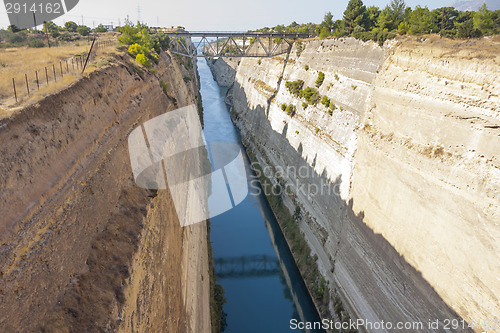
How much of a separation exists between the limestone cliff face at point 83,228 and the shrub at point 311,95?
12697 mm

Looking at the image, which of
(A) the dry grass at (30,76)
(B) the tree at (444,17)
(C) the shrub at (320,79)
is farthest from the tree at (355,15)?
(A) the dry grass at (30,76)

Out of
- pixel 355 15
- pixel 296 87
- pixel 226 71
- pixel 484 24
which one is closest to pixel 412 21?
pixel 484 24

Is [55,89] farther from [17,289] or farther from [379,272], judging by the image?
[379,272]

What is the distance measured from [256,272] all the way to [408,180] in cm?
974

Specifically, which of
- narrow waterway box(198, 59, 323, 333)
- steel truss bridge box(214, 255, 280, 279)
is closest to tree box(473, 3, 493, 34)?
narrow waterway box(198, 59, 323, 333)

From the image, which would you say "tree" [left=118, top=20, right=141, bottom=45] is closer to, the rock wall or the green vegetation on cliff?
the green vegetation on cliff

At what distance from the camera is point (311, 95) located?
21.0 m

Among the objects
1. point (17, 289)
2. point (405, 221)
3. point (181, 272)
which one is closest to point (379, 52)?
point (405, 221)

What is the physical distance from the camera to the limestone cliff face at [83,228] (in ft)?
15.9

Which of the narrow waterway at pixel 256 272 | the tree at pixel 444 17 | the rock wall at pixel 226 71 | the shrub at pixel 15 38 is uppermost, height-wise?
the tree at pixel 444 17

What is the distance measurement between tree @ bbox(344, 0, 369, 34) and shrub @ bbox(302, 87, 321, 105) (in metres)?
4.75

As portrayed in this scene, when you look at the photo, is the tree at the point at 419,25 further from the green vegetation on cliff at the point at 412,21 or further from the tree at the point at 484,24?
Answer: the tree at the point at 484,24

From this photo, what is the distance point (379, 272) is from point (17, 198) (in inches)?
458

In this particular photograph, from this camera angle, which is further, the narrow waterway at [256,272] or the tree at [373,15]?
the tree at [373,15]
